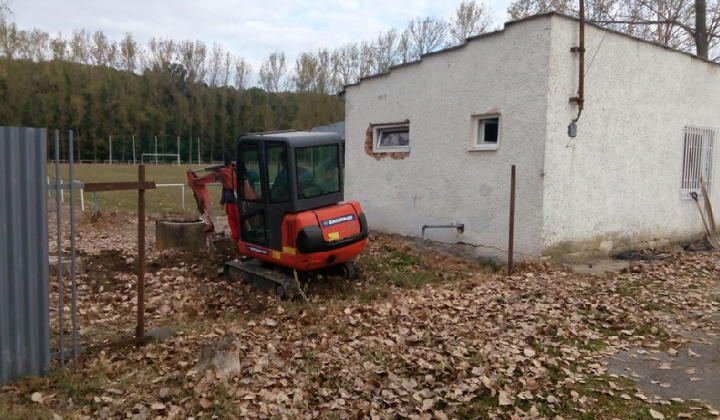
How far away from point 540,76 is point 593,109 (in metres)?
1.39

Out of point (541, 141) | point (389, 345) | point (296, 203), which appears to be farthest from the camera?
point (541, 141)

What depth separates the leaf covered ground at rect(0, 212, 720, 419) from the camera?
157 inches

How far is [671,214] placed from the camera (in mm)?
11133

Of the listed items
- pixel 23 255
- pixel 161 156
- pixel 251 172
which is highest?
pixel 161 156

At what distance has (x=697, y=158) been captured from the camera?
1171 centimetres

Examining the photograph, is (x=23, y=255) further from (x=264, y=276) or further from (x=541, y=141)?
(x=541, y=141)

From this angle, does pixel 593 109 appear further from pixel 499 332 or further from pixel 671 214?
pixel 499 332

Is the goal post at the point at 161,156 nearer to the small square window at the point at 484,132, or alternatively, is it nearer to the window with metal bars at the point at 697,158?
the small square window at the point at 484,132

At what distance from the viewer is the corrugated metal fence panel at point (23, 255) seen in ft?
13.5

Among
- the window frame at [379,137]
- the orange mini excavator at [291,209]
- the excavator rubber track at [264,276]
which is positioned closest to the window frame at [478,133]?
the window frame at [379,137]

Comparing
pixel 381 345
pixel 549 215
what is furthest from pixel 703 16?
pixel 381 345

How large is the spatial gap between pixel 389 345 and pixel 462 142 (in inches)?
226

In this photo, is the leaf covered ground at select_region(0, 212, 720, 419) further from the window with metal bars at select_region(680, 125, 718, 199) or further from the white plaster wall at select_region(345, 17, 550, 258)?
the window with metal bars at select_region(680, 125, 718, 199)

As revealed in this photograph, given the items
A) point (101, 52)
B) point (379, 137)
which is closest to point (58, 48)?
point (101, 52)
